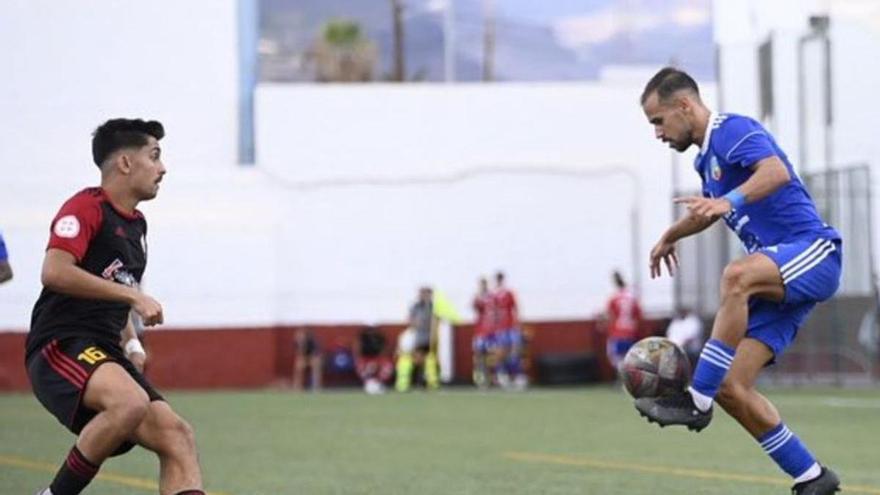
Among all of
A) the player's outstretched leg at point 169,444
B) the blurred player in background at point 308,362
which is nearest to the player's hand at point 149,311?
the player's outstretched leg at point 169,444

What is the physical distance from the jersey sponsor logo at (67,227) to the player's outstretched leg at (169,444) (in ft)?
2.75

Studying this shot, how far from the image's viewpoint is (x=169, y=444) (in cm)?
929

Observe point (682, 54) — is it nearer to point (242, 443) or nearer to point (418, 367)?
point (418, 367)

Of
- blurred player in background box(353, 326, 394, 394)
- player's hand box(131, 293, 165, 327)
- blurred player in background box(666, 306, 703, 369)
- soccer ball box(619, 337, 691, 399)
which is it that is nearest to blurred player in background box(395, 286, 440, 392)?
blurred player in background box(353, 326, 394, 394)

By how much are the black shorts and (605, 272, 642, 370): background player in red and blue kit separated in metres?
24.5

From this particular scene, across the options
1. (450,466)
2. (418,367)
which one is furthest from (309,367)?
(450,466)

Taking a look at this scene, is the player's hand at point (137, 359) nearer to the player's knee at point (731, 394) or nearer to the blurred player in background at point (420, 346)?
the player's knee at point (731, 394)

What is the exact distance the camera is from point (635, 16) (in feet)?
139

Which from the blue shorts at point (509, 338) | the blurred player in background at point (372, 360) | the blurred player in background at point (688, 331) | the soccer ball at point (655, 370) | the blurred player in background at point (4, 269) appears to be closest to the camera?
the soccer ball at point (655, 370)

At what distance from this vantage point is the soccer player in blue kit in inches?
390

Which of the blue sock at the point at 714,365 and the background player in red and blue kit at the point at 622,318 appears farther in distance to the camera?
the background player in red and blue kit at the point at 622,318

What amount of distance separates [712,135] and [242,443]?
9357mm

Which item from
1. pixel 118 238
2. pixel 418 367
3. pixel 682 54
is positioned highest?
pixel 682 54

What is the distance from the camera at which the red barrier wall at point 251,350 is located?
115 ft
